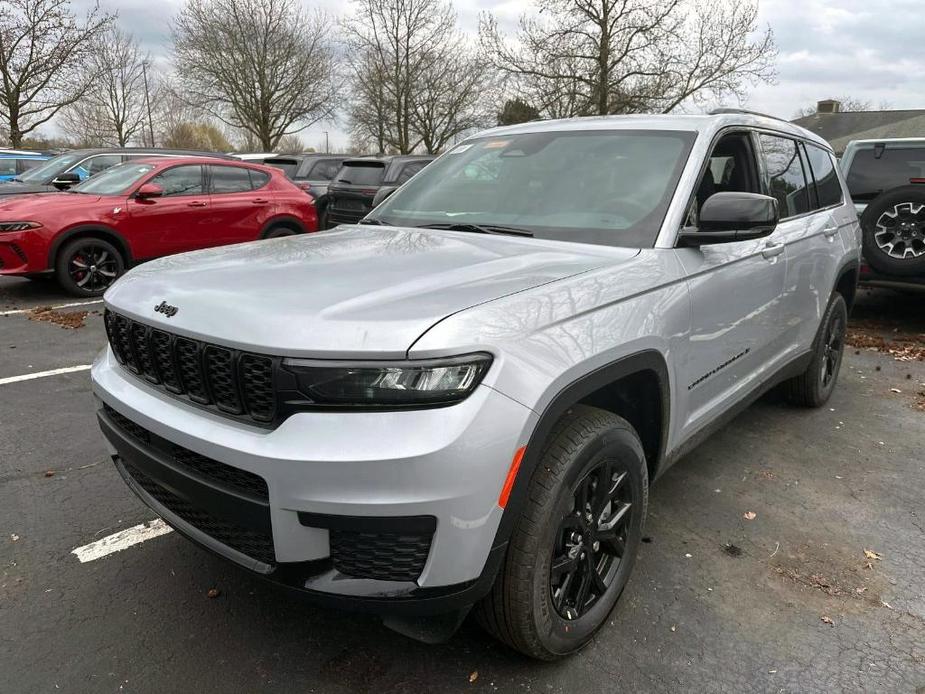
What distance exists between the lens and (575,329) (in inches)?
78.6

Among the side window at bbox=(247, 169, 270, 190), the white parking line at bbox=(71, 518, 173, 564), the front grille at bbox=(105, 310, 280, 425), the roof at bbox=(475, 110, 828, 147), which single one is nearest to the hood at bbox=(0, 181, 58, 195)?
the side window at bbox=(247, 169, 270, 190)

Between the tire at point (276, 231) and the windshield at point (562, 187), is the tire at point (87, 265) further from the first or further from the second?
the windshield at point (562, 187)

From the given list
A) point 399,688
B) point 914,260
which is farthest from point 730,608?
point 914,260

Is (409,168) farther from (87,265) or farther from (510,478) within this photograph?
(510,478)

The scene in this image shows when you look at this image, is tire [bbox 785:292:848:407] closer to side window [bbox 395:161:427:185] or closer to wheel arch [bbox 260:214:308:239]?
wheel arch [bbox 260:214:308:239]

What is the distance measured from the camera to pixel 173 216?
8.31 metres

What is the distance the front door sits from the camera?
2.64m

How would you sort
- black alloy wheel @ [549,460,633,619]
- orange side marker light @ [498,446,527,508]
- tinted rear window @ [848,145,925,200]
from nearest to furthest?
orange side marker light @ [498,446,527,508] → black alloy wheel @ [549,460,633,619] → tinted rear window @ [848,145,925,200]

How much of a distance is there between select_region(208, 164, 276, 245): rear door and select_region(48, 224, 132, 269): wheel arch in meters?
1.07

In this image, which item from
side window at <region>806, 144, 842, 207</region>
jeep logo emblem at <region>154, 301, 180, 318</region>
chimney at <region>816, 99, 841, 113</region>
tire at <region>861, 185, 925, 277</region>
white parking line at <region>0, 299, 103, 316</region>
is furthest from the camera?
chimney at <region>816, 99, 841, 113</region>

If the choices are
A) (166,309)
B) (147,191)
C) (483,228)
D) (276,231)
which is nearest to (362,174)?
(276,231)

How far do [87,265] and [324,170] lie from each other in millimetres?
7685

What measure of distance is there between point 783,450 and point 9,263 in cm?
775

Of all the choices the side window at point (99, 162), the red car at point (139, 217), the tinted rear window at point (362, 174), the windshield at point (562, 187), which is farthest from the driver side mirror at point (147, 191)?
the windshield at point (562, 187)
